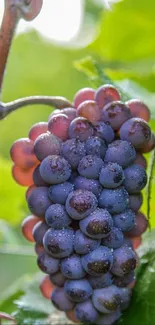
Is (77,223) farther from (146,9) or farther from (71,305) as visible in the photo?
(146,9)

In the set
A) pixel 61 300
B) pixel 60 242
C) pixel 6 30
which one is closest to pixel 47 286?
pixel 61 300

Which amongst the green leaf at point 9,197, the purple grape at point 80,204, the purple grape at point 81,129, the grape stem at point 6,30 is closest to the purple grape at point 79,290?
the purple grape at point 80,204

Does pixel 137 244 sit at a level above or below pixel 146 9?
below

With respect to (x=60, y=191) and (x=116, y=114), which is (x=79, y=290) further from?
(x=116, y=114)

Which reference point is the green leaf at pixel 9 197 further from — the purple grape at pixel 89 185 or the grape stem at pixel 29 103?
the purple grape at pixel 89 185

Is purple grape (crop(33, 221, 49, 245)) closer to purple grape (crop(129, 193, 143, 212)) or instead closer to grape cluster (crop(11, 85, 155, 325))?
grape cluster (crop(11, 85, 155, 325))

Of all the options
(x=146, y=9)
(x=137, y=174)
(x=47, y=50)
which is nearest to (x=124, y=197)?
(x=137, y=174)

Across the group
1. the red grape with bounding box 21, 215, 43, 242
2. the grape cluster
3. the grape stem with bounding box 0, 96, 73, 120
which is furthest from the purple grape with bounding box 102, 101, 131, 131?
the red grape with bounding box 21, 215, 43, 242
